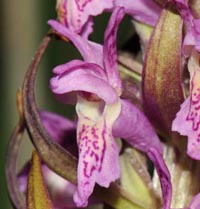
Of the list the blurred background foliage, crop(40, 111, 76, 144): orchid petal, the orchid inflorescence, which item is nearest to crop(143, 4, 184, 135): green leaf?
the orchid inflorescence

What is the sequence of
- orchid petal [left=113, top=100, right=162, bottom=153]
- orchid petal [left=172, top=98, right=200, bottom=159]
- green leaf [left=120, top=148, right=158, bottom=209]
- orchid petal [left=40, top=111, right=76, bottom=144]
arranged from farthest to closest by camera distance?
1. orchid petal [left=40, top=111, right=76, bottom=144]
2. green leaf [left=120, top=148, right=158, bottom=209]
3. orchid petal [left=113, top=100, right=162, bottom=153]
4. orchid petal [left=172, top=98, right=200, bottom=159]

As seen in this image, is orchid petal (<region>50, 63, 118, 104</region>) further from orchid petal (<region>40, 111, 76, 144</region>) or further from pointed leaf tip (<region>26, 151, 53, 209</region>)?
orchid petal (<region>40, 111, 76, 144</region>)

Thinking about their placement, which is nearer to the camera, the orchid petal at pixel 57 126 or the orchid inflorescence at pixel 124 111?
the orchid inflorescence at pixel 124 111

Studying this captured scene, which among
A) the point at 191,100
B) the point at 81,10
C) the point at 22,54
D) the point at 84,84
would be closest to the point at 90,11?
the point at 81,10

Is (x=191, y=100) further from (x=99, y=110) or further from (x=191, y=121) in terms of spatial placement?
(x=99, y=110)

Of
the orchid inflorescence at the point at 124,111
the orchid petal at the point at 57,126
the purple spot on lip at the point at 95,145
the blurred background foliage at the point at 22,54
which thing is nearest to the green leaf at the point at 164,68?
the orchid inflorescence at the point at 124,111

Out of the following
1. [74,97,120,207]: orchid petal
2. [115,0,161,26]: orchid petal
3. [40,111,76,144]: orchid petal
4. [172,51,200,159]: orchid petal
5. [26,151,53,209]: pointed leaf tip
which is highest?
[115,0,161,26]: orchid petal

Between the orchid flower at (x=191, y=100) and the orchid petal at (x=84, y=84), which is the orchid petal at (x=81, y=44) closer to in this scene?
the orchid petal at (x=84, y=84)

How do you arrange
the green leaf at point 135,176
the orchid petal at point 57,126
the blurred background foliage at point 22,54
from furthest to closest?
→ the blurred background foliage at point 22,54
the orchid petal at point 57,126
the green leaf at point 135,176
